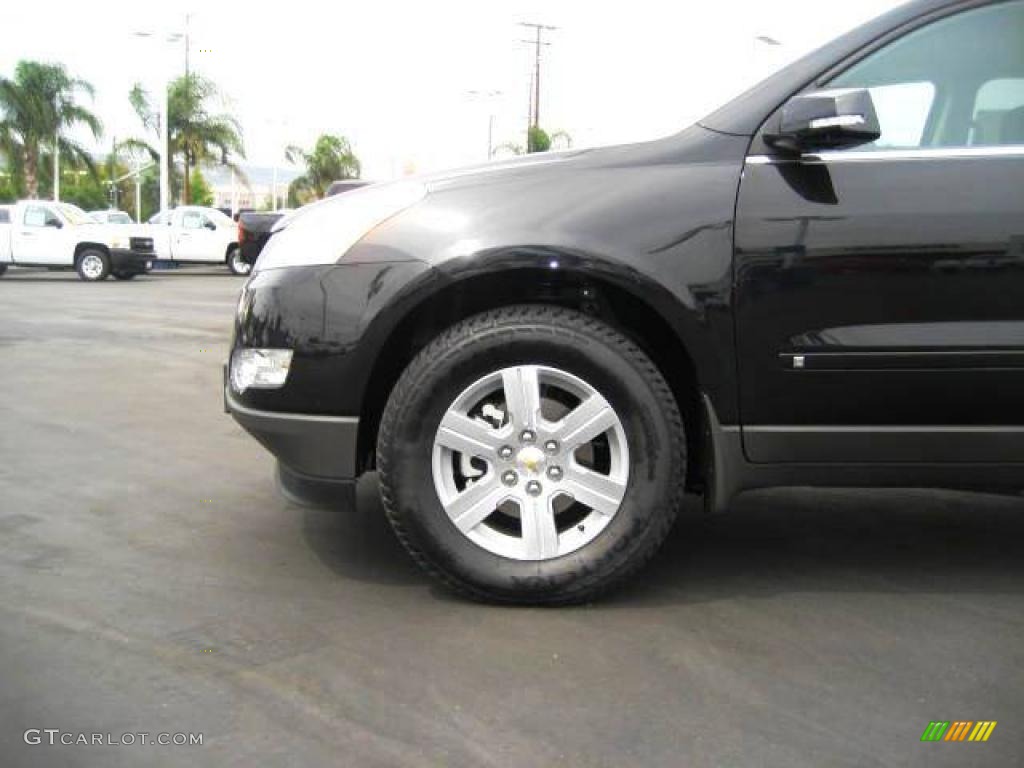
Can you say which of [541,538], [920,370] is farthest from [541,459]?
[920,370]

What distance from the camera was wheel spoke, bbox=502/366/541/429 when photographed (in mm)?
3230

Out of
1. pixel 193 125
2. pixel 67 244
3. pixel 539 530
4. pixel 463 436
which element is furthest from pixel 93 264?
pixel 539 530

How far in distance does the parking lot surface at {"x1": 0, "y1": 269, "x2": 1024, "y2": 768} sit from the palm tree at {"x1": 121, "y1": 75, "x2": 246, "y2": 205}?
37.9 m

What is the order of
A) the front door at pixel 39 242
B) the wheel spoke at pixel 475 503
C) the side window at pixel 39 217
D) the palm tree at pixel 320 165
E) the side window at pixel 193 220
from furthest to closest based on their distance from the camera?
the palm tree at pixel 320 165 < the side window at pixel 193 220 < the side window at pixel 39 217 < the front door at pixel 39 242 < the wheel spoke at pixel 475 503

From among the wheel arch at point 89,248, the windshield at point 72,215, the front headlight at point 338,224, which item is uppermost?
the windshield at point 72,215

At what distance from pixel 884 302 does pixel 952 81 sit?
2.52 ft

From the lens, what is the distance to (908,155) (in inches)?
126

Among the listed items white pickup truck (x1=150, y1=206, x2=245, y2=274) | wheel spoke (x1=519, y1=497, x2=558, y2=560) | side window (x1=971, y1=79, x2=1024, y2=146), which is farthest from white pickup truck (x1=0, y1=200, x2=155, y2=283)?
side window (x1=971, y1=79, x2=1024, y2=146)

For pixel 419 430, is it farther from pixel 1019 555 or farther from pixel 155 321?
pixel 155 321

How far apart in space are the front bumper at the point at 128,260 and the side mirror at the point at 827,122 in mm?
21278

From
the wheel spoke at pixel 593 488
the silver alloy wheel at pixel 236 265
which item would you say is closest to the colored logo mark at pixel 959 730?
the wheel spoke at pixel 593 488

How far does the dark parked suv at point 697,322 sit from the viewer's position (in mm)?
3166

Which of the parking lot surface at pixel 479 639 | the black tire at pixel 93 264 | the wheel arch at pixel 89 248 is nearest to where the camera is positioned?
the parking lot surface at pixel 479 639

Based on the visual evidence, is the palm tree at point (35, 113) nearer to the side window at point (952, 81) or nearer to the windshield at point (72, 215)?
the windshield at point (72, 215)
